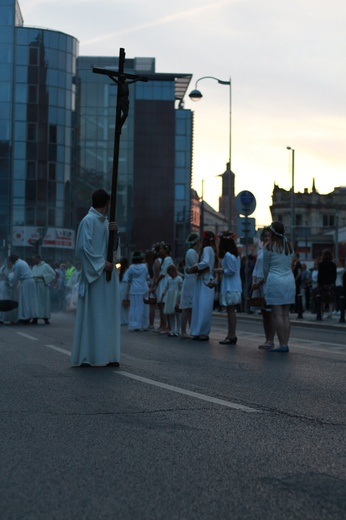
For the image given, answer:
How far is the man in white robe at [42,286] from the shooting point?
26656mm

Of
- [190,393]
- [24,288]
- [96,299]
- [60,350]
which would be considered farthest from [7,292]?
[190,393]

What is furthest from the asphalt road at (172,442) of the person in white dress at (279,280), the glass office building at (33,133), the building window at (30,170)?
the building window at (30,170)

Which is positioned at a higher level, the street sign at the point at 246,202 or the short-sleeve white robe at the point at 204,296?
the street sign at the point at 246,202

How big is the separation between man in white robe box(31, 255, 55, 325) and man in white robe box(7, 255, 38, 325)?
8.7 inches

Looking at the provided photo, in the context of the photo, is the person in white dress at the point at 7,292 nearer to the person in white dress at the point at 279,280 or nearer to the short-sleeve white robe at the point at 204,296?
the short-sleeve white robe at the point at 204,296

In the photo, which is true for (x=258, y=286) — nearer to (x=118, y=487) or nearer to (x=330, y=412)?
(x=330, y=412)

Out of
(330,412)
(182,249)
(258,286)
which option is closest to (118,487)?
(330,412)

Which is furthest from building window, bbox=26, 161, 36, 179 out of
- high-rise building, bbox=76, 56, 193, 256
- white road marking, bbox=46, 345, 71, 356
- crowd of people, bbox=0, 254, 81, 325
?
white road marking, bbox=46, 345, 71, 356

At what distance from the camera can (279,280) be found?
14.6 m

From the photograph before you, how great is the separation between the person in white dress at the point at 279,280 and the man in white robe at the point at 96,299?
361 cm

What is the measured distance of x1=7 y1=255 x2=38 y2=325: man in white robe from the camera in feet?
86.4

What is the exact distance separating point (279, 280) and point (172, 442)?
873 cm

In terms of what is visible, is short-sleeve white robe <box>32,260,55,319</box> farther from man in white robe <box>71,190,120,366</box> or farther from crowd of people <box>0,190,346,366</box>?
man in white robe <box>71,190,120,366</box>

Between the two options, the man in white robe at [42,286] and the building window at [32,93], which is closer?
the man in white robe at [42,286]
